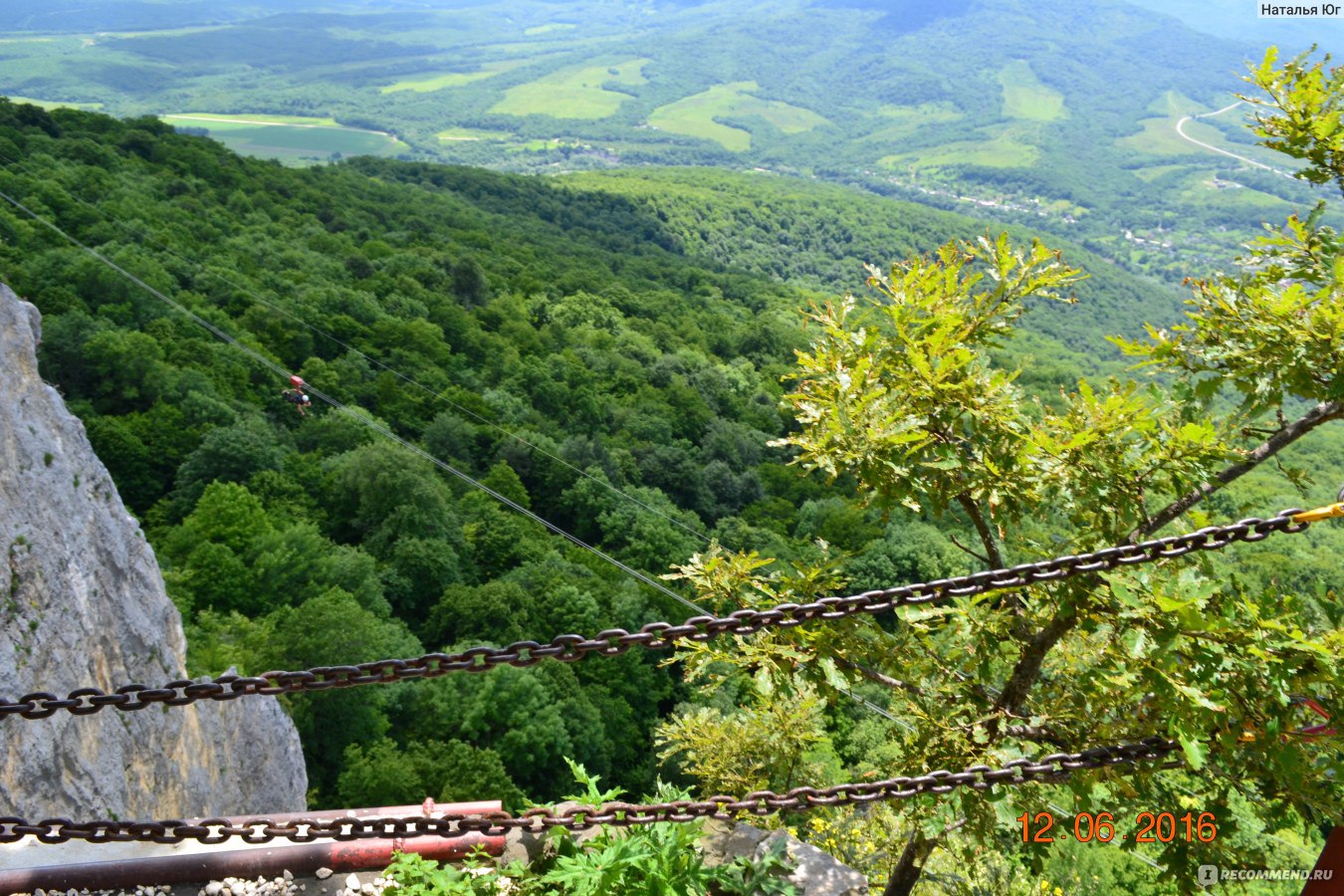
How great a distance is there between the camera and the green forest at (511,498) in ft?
16.1

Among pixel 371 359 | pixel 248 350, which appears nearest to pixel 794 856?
pixel 248 350

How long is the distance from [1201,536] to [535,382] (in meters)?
50.0

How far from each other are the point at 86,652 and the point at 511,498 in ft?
104

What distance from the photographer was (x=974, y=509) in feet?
16.6

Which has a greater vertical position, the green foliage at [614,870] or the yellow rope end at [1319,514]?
the yellow rope end at [1319,514]

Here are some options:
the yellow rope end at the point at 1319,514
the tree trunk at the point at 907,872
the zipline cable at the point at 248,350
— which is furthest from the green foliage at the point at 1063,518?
the zipline cable at the point at 248,350

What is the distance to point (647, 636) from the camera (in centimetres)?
363

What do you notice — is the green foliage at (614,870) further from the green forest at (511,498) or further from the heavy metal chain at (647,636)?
the heavy metal chain at (647,636)

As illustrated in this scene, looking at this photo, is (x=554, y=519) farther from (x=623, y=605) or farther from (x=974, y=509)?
(x=974, y=509)

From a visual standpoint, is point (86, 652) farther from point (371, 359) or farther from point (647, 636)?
point (371, 359)

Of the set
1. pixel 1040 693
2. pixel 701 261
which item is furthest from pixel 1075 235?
pixel 1040 693

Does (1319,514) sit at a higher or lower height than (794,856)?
higher

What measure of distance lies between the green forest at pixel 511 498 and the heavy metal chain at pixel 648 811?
21 cm
